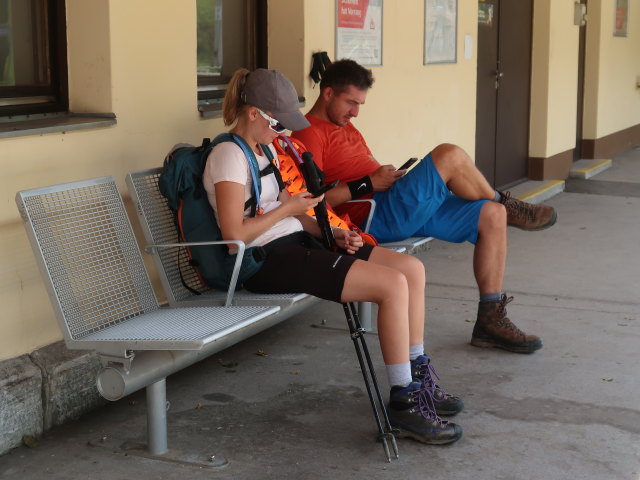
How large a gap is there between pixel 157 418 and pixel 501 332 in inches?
73.9

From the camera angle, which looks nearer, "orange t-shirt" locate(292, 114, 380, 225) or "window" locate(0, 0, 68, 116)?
"window" locate(0, 0, 68, 116)

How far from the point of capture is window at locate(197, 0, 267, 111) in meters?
5.19

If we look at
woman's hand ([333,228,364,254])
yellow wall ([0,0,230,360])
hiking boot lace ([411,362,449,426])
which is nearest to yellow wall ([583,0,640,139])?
yellow wall ([0,0,230,360])

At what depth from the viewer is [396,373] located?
144 inches

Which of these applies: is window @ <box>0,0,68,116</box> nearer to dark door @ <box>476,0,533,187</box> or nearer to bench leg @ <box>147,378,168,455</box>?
bench leg @ <box>147,378,168,455</box>

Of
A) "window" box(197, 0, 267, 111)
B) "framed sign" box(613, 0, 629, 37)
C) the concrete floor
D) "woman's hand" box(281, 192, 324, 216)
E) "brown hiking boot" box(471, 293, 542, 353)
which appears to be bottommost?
the concrete floor

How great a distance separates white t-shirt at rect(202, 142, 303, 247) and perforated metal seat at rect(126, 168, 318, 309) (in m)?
0.24

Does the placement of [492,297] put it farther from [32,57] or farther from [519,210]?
[32,57]

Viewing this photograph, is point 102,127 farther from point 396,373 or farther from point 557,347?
point 557,347

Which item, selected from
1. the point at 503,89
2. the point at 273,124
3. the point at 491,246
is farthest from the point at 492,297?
the point at 503,89

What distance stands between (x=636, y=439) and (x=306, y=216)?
151cm

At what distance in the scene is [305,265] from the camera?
363cm

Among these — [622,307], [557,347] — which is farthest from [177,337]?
[622,307]

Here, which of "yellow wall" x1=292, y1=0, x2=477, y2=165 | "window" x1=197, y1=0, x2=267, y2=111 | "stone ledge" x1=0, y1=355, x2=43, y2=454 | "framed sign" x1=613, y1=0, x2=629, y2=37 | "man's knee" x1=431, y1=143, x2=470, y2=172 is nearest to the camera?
"stone ledge" x1=0, y1=355, x2=43, y2=454
